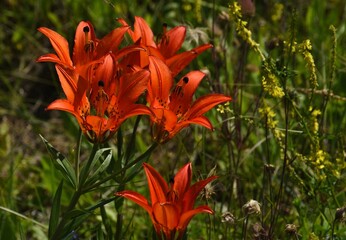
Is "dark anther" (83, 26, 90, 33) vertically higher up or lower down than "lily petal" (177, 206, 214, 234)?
higher up

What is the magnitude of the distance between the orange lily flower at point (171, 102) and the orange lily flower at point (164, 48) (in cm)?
8

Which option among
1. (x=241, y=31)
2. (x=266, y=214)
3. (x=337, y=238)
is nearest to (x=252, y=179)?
(x=266, y=214)

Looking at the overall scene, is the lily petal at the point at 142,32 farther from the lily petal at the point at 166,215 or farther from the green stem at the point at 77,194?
the lily petal at the point at 166,215

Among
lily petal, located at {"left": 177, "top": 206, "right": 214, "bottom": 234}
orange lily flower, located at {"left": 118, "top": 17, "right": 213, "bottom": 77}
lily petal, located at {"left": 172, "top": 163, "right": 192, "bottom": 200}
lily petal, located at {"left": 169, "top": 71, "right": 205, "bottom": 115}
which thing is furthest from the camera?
orange lily flower, located at {"left": 118, "top": 17, "right": 213, "bottom": 77}

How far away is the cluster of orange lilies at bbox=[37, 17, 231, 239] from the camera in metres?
1.87

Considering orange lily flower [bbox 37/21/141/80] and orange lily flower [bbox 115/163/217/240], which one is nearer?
orange lily flower [bbox 115/163/217/240]

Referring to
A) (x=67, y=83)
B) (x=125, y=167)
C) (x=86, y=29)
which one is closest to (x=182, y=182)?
(x=125, y=167)

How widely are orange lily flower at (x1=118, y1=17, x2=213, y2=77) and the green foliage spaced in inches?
7.1

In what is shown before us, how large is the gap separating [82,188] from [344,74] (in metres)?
1.76

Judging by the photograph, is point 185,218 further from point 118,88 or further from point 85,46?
point 85,46

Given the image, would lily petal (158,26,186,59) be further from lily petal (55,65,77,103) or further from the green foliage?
lily petal (55,65,77,103)

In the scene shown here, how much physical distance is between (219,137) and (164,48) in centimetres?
78

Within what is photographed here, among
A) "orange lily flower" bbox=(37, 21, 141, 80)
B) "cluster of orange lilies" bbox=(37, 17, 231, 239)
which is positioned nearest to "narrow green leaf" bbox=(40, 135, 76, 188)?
"cluster of orange lilies" bbox=(37, 17, 231, 239)

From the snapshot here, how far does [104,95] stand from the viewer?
6.42ft
